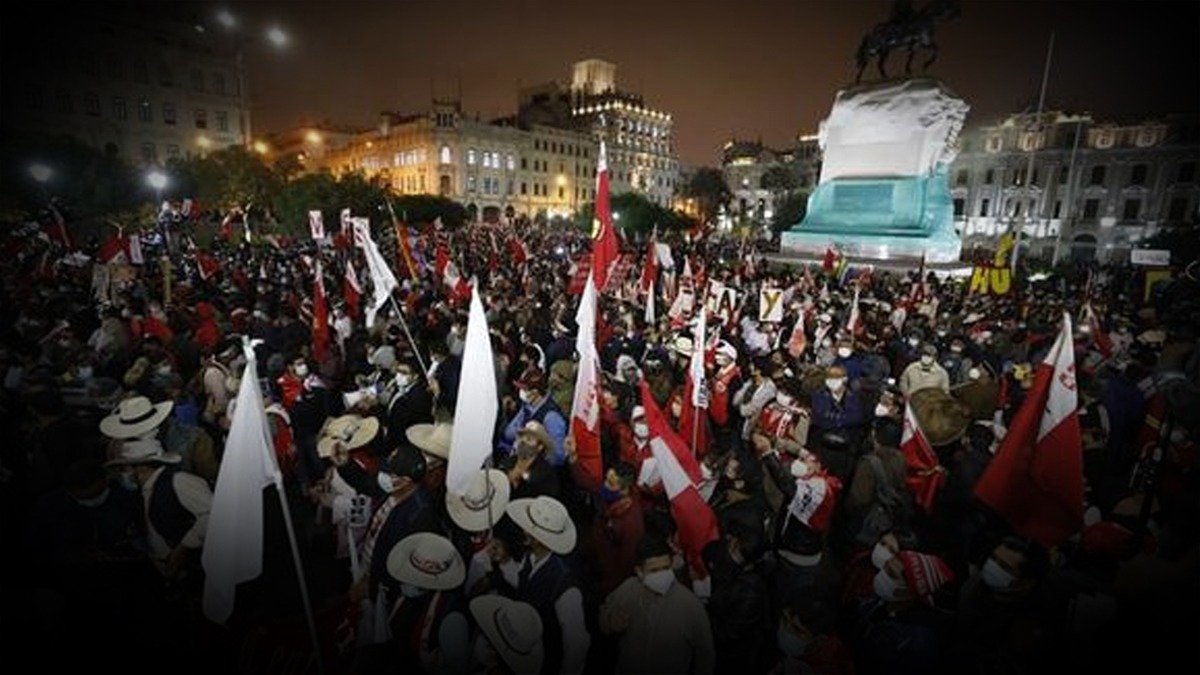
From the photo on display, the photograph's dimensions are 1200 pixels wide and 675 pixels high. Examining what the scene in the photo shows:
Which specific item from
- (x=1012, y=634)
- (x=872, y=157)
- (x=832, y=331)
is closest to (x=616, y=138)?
(x=872, y=157)

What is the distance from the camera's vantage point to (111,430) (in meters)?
5.13

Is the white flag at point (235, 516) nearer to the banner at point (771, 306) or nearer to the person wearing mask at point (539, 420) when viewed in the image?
the person wearing mask at point (539, 420)

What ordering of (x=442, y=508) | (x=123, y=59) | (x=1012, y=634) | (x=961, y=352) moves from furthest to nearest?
(x=123, y=59)
(x=961, y=352)
(x=442, y=508)
(x=1012, y=634)

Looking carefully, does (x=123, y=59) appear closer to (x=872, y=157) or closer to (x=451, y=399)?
(x=872, y=157)

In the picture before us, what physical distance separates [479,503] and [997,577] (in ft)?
11.0

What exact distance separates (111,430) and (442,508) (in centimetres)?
275

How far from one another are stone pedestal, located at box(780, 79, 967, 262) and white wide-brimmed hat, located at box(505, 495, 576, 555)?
23.8 metres

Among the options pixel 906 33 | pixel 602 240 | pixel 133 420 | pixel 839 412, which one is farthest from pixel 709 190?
pixel 133 420

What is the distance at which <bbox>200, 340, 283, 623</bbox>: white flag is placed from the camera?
3383mm

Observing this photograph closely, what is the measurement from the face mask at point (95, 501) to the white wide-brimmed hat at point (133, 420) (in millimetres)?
814

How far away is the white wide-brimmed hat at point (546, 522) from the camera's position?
12.8 feet

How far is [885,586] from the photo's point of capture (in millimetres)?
3865

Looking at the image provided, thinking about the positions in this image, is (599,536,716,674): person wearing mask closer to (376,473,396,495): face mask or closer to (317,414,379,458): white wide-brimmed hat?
(376,473,396,495): face mask

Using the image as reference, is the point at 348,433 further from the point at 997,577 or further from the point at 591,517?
the point at 997,577
